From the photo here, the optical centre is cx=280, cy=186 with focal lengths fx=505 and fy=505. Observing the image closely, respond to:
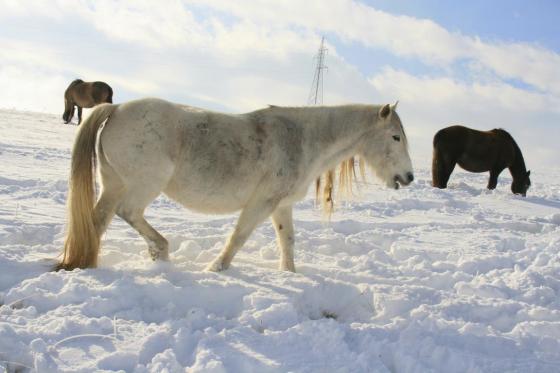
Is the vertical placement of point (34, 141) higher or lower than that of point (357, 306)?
higher

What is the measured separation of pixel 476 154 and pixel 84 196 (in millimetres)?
11610

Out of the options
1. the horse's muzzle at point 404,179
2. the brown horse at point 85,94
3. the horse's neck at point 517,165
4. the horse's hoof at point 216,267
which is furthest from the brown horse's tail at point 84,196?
the brown horse at point 85,94

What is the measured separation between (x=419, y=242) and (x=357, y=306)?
2998 millimetres

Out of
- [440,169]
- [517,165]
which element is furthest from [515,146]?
[440,169]

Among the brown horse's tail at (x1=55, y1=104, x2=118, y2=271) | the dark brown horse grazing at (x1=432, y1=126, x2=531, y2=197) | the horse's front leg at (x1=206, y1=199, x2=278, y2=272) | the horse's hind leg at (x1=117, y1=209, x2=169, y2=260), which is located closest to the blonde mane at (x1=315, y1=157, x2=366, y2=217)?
the horse's front leg at (x1=206, y1=199, x2=278, y2=272)

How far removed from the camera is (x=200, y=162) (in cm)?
450

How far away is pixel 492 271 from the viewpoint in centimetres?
515

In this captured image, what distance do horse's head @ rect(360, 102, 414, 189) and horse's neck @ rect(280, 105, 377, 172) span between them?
0.32ft

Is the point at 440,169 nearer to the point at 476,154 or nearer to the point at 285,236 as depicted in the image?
the point at 476,154

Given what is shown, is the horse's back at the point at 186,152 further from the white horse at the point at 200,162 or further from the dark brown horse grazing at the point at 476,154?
the dark brown horse grazing at the point at 476,154

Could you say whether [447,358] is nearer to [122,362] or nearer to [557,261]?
[122,362]

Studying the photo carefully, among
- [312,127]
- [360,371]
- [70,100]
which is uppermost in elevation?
[70,100]

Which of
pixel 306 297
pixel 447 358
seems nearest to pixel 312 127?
pixel 306 297

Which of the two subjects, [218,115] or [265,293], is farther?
[218,115]
